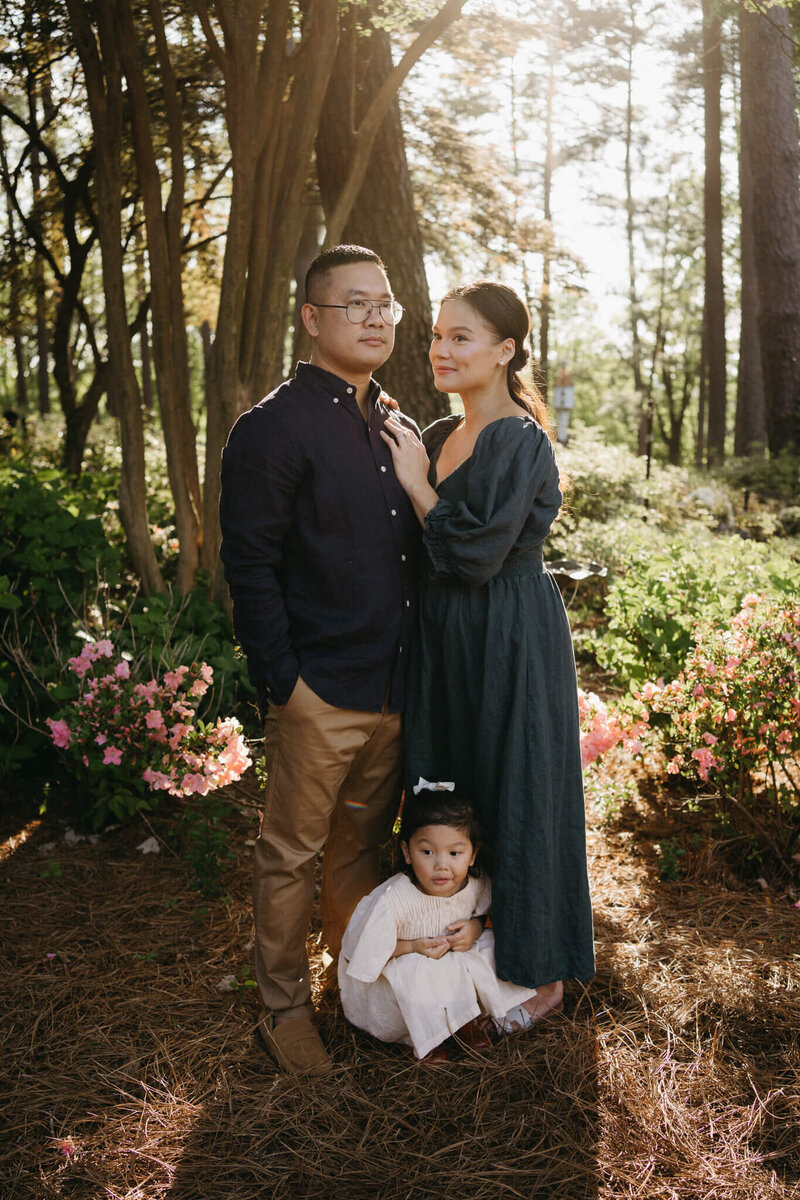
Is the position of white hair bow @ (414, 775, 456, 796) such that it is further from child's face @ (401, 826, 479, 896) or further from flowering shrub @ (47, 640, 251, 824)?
flowering shrub @ (47, 640, 251, 824)

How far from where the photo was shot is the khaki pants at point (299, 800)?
2.63 m

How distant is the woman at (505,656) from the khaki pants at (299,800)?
0.16m

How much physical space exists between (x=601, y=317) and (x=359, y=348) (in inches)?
1357

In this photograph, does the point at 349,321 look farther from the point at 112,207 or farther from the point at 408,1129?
the point at 112,207

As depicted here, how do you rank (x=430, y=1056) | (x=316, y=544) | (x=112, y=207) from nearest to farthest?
(x=316, y=544) → (x=430, y=1056) → (x=112, y=207)

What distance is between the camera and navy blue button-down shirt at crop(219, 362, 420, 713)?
252 cm

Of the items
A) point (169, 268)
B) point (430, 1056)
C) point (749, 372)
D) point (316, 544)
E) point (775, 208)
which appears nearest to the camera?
point (316, 544)

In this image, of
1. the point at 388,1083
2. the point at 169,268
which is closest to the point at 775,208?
the point at 169,268

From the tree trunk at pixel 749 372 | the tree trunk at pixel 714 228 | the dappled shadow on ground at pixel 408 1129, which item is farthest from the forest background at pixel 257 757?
the tree trunk at pixel 714 228

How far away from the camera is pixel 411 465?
8.97 ft

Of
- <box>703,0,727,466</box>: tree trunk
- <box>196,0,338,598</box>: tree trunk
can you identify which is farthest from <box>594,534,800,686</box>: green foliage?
<box>703,0,727,466</box>: tree trunk

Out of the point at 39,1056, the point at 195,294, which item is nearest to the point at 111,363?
the point at 39,1056

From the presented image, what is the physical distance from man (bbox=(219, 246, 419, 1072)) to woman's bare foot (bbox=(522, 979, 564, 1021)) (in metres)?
0.65

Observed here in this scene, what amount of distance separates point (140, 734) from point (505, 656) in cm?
160
